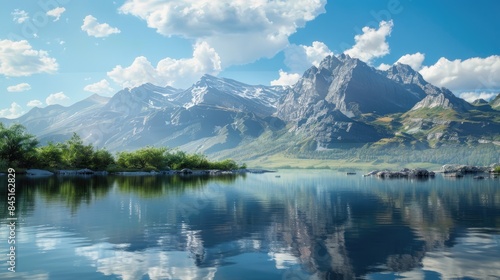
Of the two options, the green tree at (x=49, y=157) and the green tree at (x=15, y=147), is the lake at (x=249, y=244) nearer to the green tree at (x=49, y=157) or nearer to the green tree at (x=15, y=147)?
the green tree at (x=15, y=147)

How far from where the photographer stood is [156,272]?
2495 cm

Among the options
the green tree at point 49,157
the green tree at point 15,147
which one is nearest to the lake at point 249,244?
the green tree at point 15,147

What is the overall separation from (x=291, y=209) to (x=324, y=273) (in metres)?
35.6

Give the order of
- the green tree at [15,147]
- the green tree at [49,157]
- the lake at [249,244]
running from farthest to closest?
the green tree at [49,157] → the green tree at [15,147] → the lake at [249,244]

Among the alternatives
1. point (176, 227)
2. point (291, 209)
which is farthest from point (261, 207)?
point (176, 227)

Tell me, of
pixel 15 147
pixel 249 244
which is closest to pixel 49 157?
pixel 15 147

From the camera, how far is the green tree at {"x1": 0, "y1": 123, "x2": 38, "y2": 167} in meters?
170

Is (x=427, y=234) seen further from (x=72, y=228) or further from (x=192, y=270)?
(x=72, y=228)

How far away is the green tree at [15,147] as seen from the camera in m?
170

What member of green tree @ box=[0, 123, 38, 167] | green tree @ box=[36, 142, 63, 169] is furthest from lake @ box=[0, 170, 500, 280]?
green tree @ box=[36, 142, 63, 169]

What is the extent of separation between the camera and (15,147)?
564ft

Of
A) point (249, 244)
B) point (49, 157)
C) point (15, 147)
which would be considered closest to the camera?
point (249, 244)

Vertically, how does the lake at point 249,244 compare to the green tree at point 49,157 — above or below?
below

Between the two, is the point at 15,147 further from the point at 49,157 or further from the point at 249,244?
the point at 249,244
